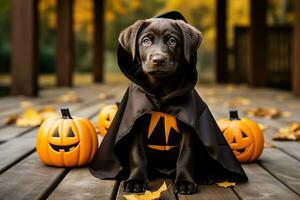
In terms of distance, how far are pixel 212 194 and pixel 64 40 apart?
8758mm

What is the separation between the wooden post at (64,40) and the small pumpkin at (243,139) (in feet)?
26.2

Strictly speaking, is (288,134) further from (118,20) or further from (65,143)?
(118,20)

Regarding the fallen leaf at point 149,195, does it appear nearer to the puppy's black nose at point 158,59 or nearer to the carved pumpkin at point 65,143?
the puppy's black nose at point 158,59

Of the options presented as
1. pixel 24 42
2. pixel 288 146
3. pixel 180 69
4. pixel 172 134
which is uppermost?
pixel 24 42

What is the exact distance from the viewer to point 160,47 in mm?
2361

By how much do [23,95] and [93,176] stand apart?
5.11m

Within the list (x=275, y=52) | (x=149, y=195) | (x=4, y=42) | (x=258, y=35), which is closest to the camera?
(x=149, y=195)

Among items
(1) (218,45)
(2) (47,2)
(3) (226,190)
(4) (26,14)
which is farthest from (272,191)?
(2) (47,2)

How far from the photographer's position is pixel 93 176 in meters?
2.69

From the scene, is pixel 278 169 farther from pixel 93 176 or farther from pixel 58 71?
pixel 58 71

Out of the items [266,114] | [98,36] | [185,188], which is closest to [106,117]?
[185,188]

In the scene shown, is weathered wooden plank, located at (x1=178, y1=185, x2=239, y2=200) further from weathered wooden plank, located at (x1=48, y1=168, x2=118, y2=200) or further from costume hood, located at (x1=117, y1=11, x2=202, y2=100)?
costume hood, located at (x1=117, y1=11, x2=202, y2=100)

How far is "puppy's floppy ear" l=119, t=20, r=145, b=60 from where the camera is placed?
2455 mm

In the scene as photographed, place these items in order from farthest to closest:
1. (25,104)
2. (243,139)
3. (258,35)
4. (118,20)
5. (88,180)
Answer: (118,20)
(258,35)
(25,104)
(243,139)
(88,180)
